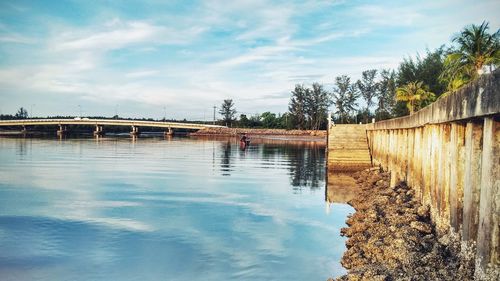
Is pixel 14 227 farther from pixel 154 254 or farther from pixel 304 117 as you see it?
pixel 304 117

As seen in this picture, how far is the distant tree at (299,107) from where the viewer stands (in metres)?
130

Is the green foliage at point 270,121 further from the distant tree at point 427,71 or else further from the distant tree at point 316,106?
the distant tree at point 427,71

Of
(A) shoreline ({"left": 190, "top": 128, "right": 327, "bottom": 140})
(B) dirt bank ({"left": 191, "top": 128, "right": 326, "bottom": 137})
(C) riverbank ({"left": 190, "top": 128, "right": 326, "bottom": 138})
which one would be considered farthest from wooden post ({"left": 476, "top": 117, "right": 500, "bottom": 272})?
(B) dirt bank ({"left": 191, "top": 128, "right": 326, "bottom": 137})

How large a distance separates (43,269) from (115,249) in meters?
1.99

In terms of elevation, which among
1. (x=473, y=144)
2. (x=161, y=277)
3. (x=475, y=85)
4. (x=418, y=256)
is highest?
(x=475, y=85)

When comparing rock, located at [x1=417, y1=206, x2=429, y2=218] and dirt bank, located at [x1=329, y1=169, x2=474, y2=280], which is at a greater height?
rock, located at [x1=417, y1=206, x2=429, y2=218]

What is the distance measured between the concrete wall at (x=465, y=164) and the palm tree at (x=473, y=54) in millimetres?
21003

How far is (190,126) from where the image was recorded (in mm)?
131875

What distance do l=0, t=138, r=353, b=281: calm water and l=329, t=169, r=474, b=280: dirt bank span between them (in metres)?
0.84

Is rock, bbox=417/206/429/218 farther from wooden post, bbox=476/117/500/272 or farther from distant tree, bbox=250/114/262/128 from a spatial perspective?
distant tree, bbox=250/114/262/128

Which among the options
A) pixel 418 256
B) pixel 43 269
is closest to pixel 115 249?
pixel 43 269

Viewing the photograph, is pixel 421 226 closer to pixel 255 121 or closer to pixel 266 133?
pixel 266 133

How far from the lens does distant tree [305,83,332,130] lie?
126000 mm

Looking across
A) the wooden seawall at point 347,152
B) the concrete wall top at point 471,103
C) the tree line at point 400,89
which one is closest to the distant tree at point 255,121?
the tree line at point 400,89
